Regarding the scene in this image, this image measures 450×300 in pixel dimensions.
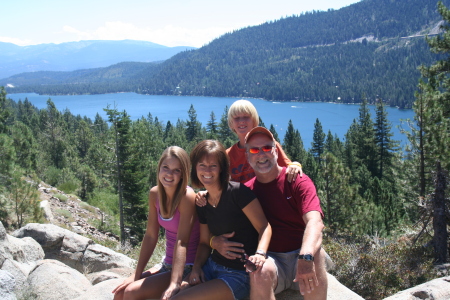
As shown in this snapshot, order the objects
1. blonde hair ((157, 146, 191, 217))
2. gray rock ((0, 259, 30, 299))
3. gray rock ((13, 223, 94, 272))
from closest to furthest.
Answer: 1. blonde hair ((157, 146, 191, 217))
2. gray rock ((0, 259, 30, 299))
3. gray rock ((13, 223, 94, 272))

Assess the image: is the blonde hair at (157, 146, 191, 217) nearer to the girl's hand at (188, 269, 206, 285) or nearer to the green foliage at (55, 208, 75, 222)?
the girl's hand at (188, 269, 206, 285)

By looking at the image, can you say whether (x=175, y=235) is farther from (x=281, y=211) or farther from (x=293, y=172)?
(x=293, y=172)

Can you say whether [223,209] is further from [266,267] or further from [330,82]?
[330,82]

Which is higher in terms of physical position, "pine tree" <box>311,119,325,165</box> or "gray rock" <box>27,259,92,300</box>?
"gray rock" <box>27,259,92,300</box>

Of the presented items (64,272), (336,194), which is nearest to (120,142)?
(336,194)

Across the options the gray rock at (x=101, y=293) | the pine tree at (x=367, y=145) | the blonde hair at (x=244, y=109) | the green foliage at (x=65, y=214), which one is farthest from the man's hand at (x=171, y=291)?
the pine tree at (x=367, y=145)

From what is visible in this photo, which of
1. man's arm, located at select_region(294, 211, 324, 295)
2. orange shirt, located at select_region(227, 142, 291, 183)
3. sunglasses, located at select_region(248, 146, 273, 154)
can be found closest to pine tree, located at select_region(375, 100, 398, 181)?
orange shirt, located at select_region(227, 142, 291, 183)

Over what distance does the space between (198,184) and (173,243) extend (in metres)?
0.72

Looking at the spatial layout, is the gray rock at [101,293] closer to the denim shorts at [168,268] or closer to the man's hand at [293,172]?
the denim shorts at [168,268]

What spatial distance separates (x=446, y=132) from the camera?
1215 centimetres

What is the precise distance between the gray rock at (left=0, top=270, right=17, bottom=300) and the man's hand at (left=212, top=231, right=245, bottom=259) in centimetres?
299

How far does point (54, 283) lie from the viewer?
5.61 m

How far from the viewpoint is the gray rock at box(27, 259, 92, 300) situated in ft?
17.8

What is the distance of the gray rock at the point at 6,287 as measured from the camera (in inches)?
183
